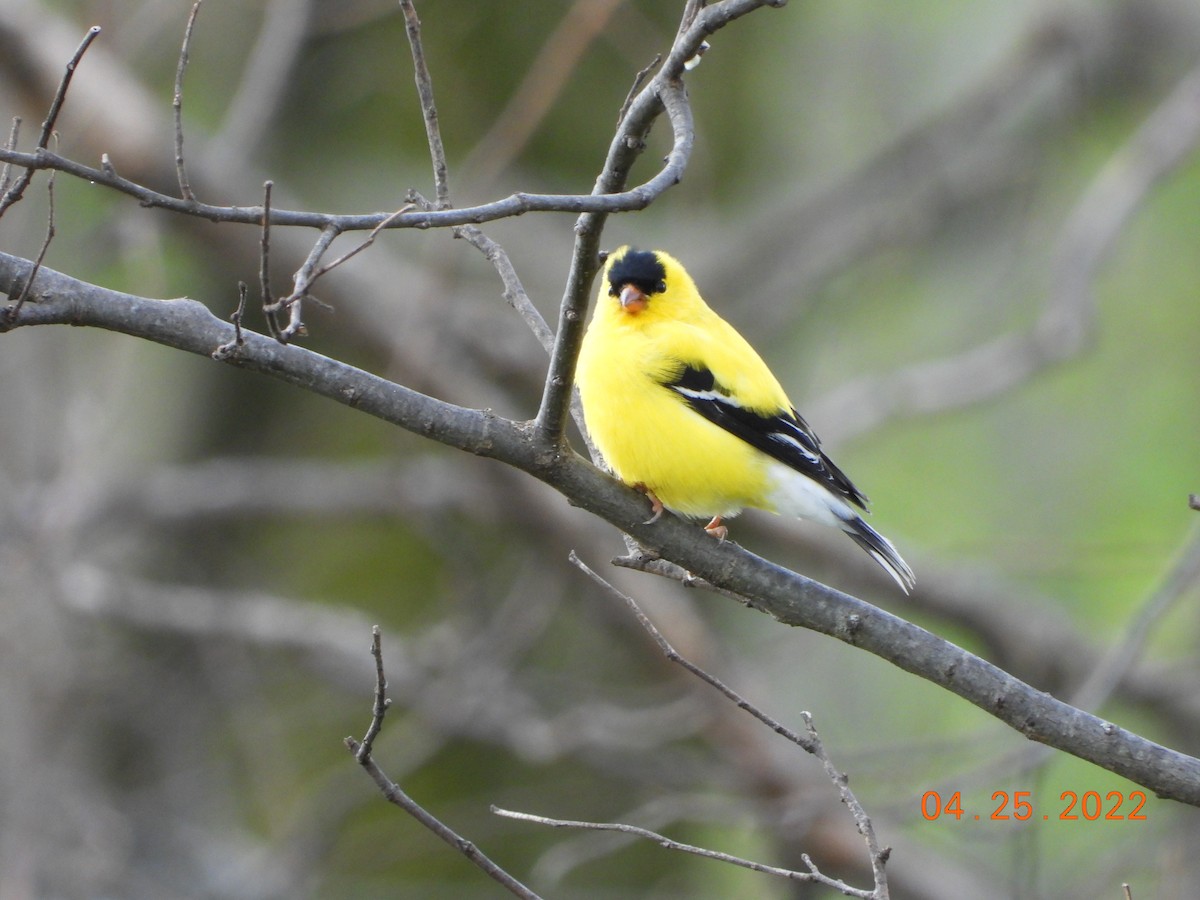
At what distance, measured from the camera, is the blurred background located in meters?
5.76

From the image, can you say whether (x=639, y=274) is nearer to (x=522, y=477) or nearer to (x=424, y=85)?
(x=424, y=85)

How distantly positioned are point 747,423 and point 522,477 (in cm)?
255

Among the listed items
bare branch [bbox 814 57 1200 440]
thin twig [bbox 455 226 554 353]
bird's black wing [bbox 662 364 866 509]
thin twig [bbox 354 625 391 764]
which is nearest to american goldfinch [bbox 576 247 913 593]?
bird's black wing [bbox 662 364 866 509]

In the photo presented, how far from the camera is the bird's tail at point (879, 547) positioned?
135 inches

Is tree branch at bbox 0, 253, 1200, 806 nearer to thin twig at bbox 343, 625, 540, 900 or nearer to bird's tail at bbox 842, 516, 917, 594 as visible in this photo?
thin twig at bbox 343, 625, 540, 900

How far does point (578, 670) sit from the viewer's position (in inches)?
314

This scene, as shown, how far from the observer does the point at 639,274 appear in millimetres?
3959

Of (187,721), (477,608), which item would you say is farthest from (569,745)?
(187,721)

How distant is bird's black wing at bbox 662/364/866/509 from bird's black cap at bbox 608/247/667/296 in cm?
47

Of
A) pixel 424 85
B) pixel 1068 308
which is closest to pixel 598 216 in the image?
pixel 424 85

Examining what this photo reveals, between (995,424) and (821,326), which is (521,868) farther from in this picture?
(995,424)

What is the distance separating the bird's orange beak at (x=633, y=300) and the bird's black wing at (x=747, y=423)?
0.36m

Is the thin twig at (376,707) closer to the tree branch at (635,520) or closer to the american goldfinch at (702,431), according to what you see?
the tree branch at (635,520)

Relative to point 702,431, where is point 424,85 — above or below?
above
